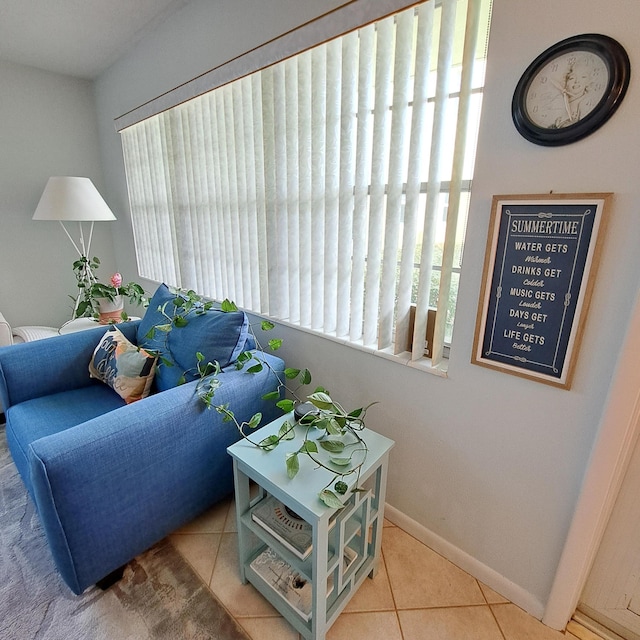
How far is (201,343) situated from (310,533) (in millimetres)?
850

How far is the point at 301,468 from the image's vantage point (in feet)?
3.39

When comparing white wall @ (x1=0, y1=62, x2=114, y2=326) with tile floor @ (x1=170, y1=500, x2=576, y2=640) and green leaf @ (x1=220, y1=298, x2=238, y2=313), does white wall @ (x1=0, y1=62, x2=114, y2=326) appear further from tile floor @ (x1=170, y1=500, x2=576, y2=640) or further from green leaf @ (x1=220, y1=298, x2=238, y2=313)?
tile floor @ (x1=170, y1=500, x2=576, y2=640)

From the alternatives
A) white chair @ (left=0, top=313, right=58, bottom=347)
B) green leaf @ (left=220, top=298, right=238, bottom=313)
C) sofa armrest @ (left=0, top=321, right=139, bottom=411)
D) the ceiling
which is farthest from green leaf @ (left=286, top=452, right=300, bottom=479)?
the ceiling

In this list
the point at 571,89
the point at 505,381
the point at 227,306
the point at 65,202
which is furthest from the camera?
the point at 65,202

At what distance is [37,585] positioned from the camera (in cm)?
123

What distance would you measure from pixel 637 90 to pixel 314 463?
122cm

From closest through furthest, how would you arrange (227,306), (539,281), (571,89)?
(571,89)
(539,281)
(227,306)

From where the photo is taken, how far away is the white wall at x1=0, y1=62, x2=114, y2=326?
8.58 feet

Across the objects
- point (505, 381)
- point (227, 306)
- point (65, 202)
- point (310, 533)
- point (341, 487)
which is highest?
point (65, 202)

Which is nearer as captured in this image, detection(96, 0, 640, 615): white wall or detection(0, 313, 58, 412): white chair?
detection(96, 0, 640, 615): white wall

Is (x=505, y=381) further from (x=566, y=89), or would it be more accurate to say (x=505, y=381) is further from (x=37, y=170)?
(x=37, y=170)

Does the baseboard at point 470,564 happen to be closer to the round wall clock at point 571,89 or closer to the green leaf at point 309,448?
the green leaf at point 309,448

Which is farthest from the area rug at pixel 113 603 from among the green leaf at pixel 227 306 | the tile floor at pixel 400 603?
the green leaf at pixel 227 306

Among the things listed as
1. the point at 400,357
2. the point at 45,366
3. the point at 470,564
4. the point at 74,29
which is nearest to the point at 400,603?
the point at 470,564
